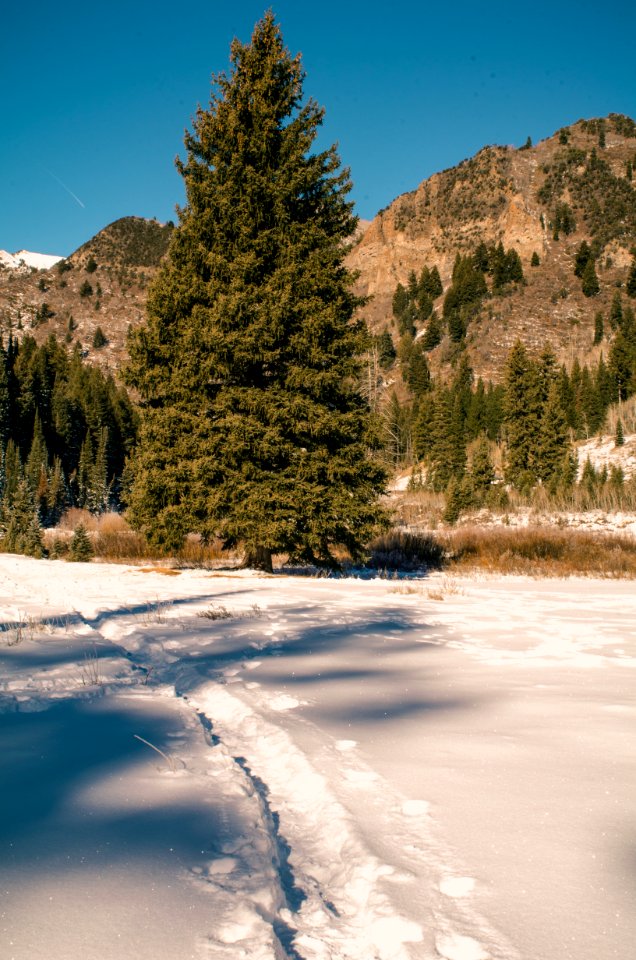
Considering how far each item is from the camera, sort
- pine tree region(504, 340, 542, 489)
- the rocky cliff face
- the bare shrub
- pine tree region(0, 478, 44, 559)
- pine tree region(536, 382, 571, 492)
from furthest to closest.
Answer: the rocky cliff face → pine tree region(504, 340, 542, 489) → pine tree region(536, 382, 571, 492) → pine tree region(0, 478, 44, 559) → the bare shrub

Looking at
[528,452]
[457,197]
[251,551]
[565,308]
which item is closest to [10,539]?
[251,551]

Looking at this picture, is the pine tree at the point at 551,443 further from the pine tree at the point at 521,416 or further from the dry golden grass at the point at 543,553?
the dry golden grass at the point at 543,553

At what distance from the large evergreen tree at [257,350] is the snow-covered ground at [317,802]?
6.67 m

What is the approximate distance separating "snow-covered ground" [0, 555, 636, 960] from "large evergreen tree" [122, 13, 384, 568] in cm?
667

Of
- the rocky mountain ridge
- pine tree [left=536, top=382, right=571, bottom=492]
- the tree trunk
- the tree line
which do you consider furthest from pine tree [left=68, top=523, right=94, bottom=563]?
the rocky mountain ridge

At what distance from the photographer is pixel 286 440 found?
11430 millimetres

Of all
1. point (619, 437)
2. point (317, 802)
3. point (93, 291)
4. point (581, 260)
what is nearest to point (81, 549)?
point (317, 802)

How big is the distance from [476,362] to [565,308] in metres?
19.3

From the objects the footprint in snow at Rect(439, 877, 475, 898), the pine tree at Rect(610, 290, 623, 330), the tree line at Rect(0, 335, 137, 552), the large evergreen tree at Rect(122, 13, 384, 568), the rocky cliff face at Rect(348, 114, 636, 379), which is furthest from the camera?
the rocky cliff face at Rect(348, 114, 636, 379)

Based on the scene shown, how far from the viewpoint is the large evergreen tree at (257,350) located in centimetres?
1112

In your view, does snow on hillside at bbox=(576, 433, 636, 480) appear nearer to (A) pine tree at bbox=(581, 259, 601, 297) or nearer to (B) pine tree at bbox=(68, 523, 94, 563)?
(B) pine tree at bbox=(68, 523, 94, 563)

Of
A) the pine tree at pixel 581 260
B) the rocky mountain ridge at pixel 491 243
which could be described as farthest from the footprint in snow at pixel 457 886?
the pine tree at pixel 581 260

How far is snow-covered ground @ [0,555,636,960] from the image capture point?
1346mm

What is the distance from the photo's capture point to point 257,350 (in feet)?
37.4
